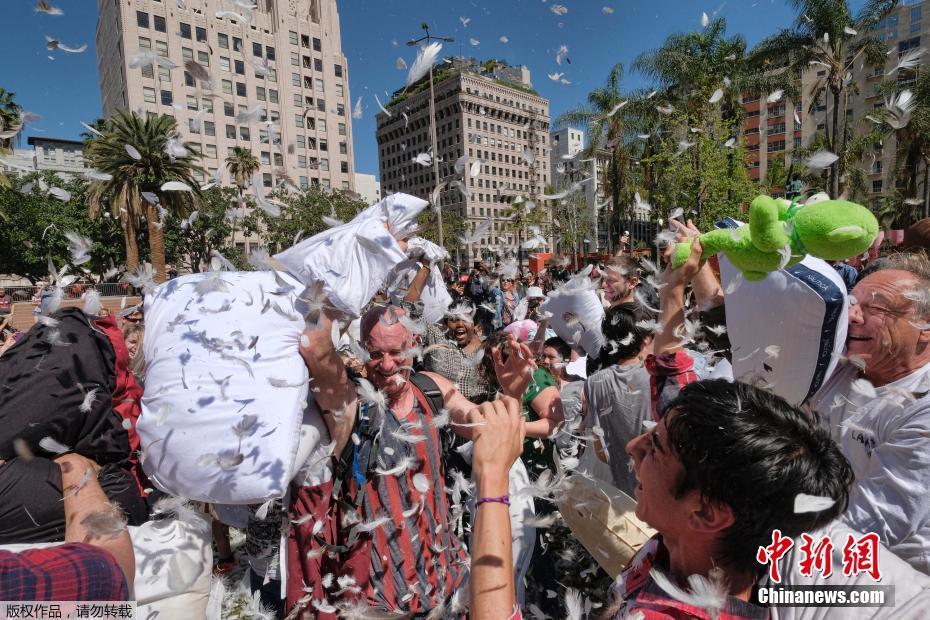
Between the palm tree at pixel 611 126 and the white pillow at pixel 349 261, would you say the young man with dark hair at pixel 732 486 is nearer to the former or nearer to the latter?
the white pillow at pixel 349 261

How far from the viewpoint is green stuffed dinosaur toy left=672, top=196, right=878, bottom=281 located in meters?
1.43

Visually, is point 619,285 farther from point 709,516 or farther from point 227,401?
point 227,401

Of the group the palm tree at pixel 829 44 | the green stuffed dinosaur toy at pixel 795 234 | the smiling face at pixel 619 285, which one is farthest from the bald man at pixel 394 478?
the palm tree at pixel 829 44

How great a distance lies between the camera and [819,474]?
1195 millimetres

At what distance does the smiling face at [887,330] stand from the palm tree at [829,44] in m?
14.4

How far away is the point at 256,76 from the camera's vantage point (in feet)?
139

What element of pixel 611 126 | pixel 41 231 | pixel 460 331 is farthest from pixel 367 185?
pixel 460 331

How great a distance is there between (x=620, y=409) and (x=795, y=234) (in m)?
1.41

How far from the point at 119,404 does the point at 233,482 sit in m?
0.97

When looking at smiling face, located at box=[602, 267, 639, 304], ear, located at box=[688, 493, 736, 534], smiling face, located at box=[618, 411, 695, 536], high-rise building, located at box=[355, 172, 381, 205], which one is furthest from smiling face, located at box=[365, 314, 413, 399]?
high-rise building, located at box=[355, 172, 381, 205]

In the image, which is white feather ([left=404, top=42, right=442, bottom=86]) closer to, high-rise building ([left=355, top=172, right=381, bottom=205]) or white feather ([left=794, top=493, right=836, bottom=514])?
white feather ([left=794, top=493, right=836, bottom=514])

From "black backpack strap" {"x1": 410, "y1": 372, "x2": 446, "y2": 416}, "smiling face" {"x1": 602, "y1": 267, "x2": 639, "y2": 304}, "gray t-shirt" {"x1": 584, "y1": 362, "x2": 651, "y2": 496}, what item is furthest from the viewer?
"smiling face" {"x1": 602, "y1": 267, "x2": 639, "y2": 304}

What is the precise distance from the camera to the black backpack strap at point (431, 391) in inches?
92.2

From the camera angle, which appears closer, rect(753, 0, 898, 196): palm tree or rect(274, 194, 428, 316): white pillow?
rect(274, 194, 428, 316): white pillow
